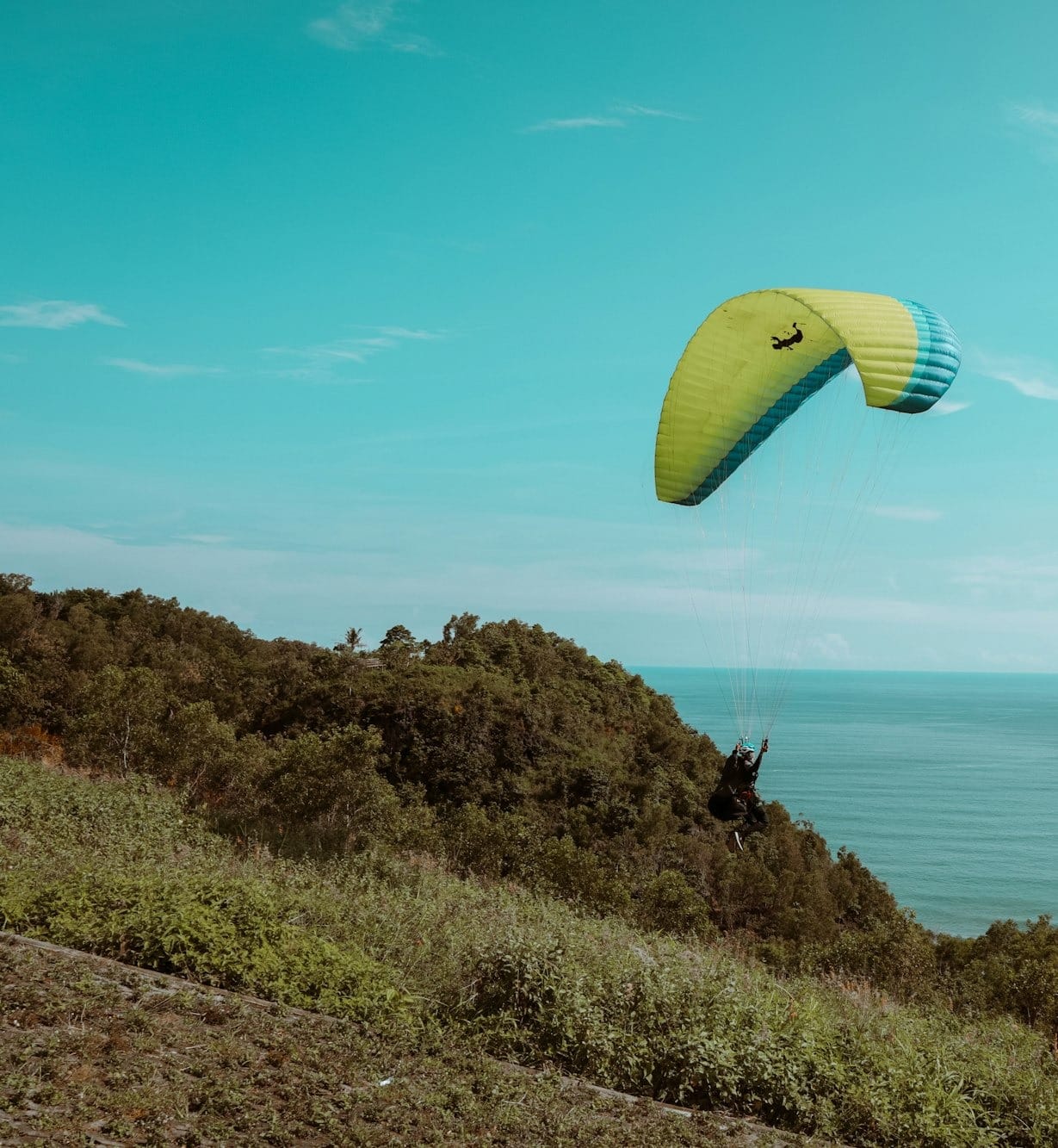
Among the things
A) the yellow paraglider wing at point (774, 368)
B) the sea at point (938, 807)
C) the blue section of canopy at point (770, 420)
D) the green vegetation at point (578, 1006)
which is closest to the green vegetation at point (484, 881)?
the green vegetation at point (578, 1006)

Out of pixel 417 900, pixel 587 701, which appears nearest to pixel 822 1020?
pixel 417 900

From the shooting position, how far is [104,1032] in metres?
5.50

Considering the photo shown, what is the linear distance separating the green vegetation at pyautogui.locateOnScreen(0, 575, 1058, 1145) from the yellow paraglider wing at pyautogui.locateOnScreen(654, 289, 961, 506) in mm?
6509

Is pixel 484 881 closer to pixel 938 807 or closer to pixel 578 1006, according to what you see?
pixel 578 1006

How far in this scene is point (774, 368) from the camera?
451 inches

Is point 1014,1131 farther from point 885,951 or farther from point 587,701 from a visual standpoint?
point 587,701

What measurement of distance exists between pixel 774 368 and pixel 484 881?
10.4m

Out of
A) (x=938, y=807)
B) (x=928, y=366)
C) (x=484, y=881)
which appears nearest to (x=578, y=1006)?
(x=928, y=366)

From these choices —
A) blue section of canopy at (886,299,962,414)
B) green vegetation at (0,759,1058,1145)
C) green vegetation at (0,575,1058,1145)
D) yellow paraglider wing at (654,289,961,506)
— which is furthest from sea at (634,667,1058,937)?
green vegetation at (0,759,1058,1145)

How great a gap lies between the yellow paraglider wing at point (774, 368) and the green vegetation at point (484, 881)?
6509 millimetres

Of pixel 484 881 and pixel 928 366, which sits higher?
pixel 928 366

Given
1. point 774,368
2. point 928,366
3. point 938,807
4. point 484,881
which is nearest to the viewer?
point 928,366

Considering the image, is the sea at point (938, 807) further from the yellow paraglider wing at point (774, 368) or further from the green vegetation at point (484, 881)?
the yellow paraglider wing at point (774, 368)

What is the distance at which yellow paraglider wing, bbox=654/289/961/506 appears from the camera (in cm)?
1023
